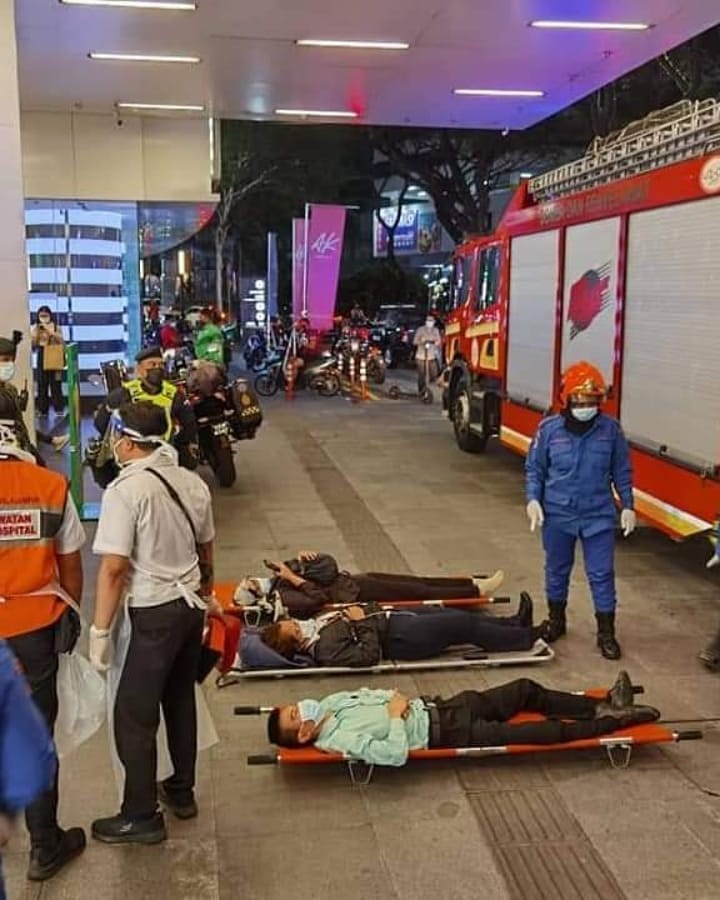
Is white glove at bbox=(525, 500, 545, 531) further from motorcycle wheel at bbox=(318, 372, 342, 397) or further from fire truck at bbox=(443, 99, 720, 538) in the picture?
motorcycle wheel at bbox=(318, 372, 342, 397)

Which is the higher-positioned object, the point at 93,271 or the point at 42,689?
the point at 93,271

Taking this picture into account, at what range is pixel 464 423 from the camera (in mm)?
Result: 13000

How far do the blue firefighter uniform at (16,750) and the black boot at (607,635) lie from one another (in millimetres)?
4381

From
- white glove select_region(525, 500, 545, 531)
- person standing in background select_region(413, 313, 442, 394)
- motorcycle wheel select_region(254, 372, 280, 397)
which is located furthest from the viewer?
motorcycle wheel select_region(254, 372, 280, 397)

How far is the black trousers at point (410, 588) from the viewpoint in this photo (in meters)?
6.20

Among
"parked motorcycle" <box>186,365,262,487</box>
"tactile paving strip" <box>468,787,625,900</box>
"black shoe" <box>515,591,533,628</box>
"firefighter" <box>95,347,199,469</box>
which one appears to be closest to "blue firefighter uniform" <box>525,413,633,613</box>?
"black shoe" <box>515,591,533,628</box>

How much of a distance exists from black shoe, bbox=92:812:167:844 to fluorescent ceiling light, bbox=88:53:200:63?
30.5 ft

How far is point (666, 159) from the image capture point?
746 cm

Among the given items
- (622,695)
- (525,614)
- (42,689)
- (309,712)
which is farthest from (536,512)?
(42,689)

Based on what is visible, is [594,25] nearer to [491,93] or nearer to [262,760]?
[491,93]

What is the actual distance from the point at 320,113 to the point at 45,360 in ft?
18.2

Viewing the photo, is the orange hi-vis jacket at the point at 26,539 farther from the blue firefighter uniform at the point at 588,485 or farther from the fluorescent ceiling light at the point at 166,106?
the fluorescent ceiling light at the point at 166,106

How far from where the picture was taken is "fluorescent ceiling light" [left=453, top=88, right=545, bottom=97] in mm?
12914

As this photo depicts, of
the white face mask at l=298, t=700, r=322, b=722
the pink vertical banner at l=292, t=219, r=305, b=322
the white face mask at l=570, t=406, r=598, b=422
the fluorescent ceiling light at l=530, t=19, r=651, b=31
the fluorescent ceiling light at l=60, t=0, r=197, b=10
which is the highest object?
the fluorescent ceiling light at l=530, t=19, r=651, b=31
